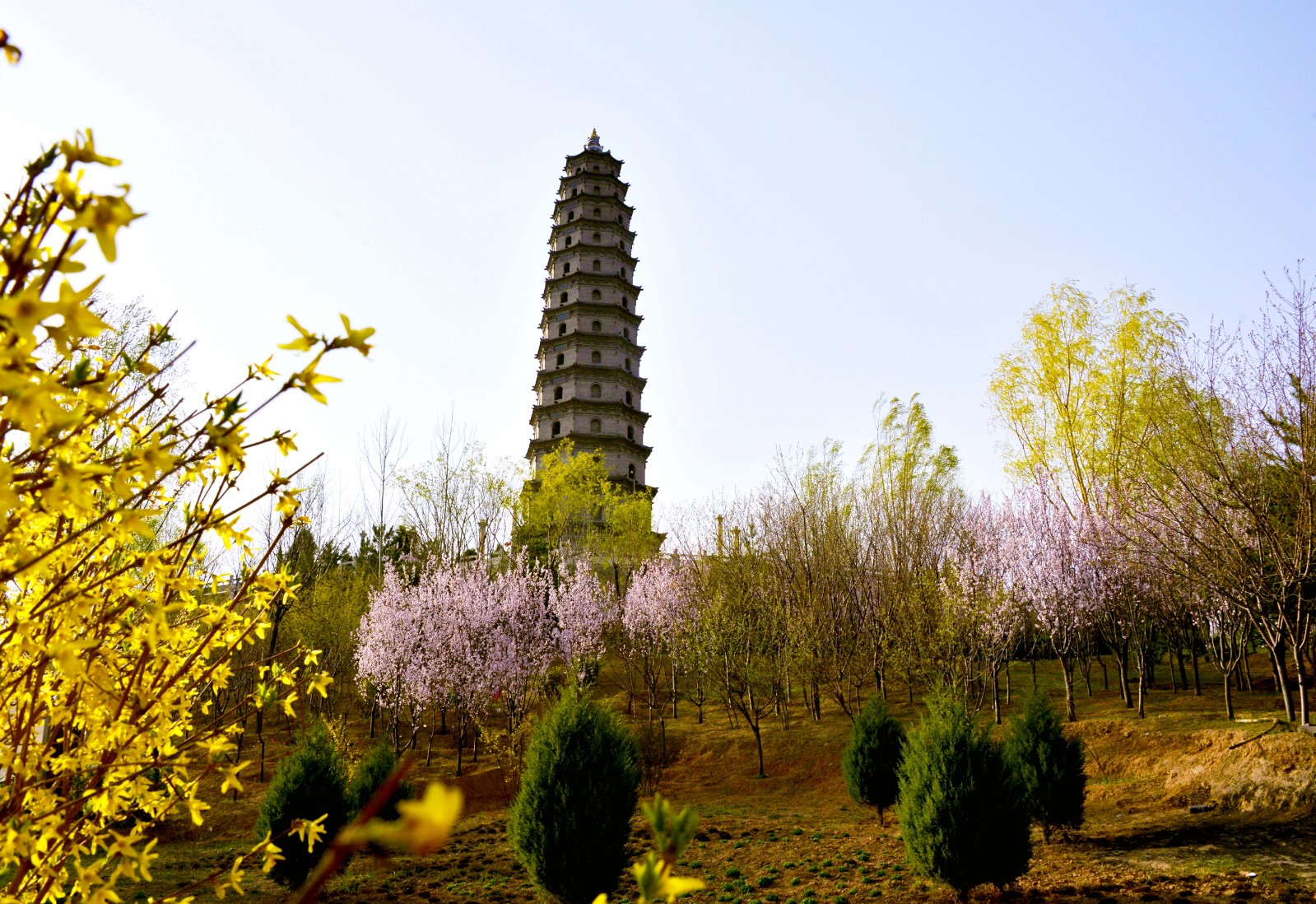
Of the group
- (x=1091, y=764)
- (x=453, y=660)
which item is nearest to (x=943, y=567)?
(x=1091, y=764)

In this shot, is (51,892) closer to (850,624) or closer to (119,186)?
(119,186)

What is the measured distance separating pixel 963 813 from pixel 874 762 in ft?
13.9

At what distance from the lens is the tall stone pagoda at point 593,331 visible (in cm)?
3859

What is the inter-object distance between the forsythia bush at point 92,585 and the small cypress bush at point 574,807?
17.4ft

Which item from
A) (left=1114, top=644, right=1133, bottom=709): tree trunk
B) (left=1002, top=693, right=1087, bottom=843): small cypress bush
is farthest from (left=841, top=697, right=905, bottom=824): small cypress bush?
(left=1114, top=644, right=1133, bottom=709): tree trunk

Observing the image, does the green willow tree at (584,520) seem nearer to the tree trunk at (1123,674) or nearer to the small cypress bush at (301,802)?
the tree trunk at (1123,674)

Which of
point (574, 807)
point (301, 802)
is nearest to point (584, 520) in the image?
point (301, 802)

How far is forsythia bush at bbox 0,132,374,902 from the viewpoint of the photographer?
1.10m

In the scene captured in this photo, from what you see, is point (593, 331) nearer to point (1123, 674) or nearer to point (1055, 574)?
point (1055, 574)

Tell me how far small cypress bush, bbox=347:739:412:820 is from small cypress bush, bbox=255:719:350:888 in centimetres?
51

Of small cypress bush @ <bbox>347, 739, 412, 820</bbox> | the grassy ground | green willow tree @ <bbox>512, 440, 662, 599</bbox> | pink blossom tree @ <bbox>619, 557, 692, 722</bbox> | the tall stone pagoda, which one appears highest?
the tall stone pagoda

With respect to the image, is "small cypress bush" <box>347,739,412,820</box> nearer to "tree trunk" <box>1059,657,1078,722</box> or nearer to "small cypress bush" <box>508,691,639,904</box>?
"small cypress bush" <box>508,691,639,904</box>

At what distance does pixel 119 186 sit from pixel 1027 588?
64.9 feet

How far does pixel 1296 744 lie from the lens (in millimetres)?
9977
